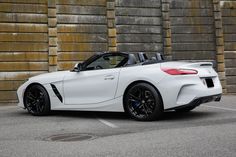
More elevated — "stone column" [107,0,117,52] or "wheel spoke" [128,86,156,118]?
"stone column" [107,0,117,52]

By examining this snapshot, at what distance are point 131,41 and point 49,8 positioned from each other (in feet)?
10.4

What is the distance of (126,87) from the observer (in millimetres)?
7609

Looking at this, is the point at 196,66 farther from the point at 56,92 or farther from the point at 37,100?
the point at 37,100

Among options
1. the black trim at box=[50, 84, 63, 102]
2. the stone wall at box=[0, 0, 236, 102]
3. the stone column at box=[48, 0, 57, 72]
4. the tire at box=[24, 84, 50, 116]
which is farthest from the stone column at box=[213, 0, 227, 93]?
the tire at box=[24, 84, 50, 116]

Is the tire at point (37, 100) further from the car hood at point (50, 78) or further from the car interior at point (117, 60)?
the car interior at point (117, 60)

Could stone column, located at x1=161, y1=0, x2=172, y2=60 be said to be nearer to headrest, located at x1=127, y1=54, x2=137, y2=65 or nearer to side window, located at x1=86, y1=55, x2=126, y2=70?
side window, located at x1=86, y1=55, x2=126, y2=70

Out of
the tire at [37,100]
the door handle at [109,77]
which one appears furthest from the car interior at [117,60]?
→ the tire at [37,100]

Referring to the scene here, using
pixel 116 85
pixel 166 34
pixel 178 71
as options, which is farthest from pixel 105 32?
pixel 178 71

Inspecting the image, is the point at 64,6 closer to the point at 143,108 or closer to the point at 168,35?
the point at 168,35

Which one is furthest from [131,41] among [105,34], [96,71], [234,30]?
[96,71]

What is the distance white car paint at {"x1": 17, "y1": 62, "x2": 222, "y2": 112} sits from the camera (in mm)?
7176

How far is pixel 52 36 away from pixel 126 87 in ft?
22.2

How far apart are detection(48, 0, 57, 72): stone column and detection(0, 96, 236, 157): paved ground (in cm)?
513

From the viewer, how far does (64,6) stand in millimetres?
14070
